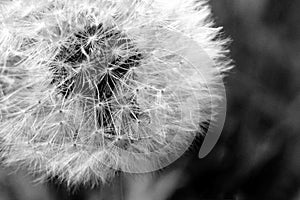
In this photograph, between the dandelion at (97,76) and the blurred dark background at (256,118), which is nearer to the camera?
the dandelion at (97,76)

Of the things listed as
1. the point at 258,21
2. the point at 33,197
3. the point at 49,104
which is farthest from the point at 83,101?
the point at 258,21

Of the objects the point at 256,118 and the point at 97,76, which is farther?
the point at 256,118

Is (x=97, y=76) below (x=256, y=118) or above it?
above

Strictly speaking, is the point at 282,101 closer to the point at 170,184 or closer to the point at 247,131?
the point at 247,131
